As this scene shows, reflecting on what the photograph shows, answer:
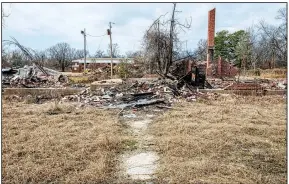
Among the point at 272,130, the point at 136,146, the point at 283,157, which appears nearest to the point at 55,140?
the point at 136,146

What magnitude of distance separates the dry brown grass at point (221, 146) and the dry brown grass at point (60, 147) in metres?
0.84

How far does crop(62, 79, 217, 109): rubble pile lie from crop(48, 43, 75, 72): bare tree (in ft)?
133

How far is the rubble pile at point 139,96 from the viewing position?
9781mm

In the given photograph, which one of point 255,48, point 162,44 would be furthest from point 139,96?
point 255,48

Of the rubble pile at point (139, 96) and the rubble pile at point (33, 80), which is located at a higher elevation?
the rubble pile at point (33, 80)

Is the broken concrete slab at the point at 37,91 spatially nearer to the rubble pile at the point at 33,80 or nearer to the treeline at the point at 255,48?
the rubble pile at the point at 33,80

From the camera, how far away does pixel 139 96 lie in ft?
34.8

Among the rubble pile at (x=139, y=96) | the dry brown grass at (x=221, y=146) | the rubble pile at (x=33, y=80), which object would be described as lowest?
the dry brown grass at (x=221, y=146)

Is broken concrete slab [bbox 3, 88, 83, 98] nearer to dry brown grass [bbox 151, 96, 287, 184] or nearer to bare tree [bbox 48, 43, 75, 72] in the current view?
dry brown grass [bbox 151, 96, 287, 184]

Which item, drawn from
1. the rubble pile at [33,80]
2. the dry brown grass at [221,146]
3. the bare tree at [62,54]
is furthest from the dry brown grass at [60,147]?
the bare tree at [62,54]

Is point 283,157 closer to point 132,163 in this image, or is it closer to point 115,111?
point 132,163

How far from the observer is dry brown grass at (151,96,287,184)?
13.1 feet

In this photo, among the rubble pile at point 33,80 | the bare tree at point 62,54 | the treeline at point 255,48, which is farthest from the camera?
the bare tree at point 62,54

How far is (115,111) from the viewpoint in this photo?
342 inches
